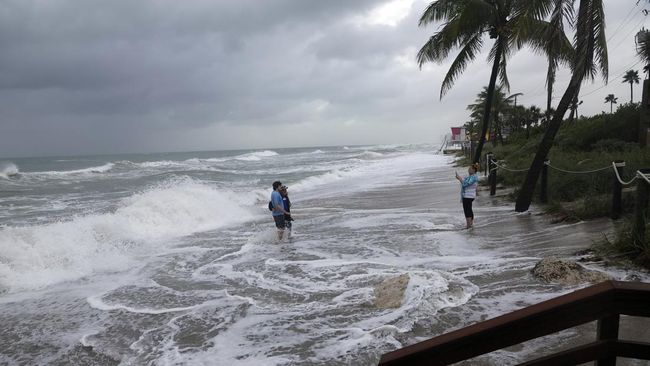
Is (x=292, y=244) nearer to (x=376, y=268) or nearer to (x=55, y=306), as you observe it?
(x=376, y=268)

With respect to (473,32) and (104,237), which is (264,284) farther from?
(473,32)

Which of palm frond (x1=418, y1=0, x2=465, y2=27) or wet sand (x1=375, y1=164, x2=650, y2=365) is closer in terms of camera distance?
wet sand (x1=375, y1=164, x2=650, y2=365)

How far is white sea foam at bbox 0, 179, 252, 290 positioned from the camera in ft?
30.6

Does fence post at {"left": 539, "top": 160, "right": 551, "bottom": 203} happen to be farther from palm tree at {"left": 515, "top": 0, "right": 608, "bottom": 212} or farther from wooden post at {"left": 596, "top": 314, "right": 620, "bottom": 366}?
wooden post at {"left": 596, "top": 314, "right": 620, "bottom": 366}

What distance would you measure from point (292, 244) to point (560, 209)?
612 centimetres

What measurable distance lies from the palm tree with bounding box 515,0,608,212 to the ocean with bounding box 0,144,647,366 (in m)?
1.23

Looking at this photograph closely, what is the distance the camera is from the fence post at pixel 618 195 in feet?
27.9

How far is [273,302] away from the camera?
6.43 m

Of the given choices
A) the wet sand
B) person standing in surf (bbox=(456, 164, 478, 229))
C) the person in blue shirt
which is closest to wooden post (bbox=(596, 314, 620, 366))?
the wet sand

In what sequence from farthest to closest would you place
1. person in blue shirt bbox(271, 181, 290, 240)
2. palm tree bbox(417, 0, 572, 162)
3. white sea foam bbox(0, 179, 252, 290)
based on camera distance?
palm tree bbox(417, 0, 572, 162) < person in blue shirt bbox(271, 181, 290, 240) < white sea foam bbox(0, 179, 252, 290)

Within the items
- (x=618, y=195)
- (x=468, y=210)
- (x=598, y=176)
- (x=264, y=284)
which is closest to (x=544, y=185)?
(x=598, y=176)

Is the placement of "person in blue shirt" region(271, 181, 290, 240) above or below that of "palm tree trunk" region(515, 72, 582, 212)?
below

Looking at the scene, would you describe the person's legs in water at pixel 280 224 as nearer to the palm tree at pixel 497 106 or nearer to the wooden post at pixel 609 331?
the wooden post at pixel 609 331

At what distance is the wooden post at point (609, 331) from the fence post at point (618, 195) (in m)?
7.67
